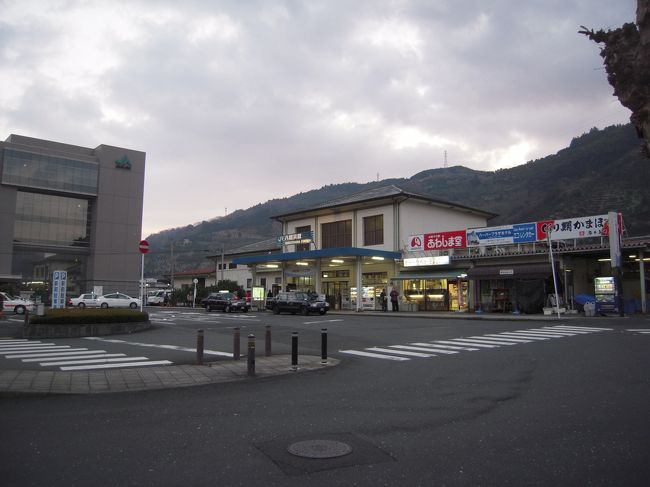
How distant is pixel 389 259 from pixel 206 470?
37008 millimetres

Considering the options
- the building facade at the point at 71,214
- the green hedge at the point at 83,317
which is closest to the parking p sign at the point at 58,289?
the green hedge at the point at 83,317

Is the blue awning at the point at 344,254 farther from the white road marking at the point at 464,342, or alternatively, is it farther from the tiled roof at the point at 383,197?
the white road marking at the point at 464,342

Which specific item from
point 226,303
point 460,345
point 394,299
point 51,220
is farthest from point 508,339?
point 51,220

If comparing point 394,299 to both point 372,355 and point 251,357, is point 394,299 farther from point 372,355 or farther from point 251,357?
point 251,357

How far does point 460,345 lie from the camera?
15156 millimetres

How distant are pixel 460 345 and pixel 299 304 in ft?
71.5

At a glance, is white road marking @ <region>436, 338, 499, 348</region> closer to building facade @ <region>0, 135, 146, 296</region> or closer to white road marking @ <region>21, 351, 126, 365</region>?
white road marking @ <region>21, 351, 126, 365</region>

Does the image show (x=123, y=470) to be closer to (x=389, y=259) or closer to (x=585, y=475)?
(x=585, y=475)

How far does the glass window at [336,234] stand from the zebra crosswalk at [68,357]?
106 ft

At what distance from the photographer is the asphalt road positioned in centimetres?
454

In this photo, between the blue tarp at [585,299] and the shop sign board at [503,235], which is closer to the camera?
the blue tarp at [585,299]

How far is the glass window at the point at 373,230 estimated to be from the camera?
43156 millimetres

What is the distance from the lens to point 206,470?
4.64m

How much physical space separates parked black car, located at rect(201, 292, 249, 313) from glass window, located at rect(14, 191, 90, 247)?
158ft
